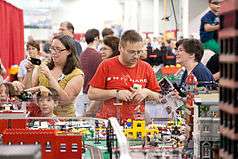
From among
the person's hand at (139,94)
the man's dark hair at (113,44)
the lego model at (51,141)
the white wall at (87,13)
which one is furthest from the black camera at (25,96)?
the white wall at (87,13)

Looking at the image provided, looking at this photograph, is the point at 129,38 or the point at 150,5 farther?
the point at 150,5

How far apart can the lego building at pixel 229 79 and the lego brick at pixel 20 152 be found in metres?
0.67

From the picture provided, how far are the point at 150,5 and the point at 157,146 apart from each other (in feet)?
64.1

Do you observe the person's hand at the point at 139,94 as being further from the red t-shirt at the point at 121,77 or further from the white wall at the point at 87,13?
the white wall at the point at 87,13

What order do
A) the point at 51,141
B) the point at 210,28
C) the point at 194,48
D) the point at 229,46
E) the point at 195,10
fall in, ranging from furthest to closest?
the point at 195,10, the point at 210,28, the point at 194,48, the point at 51,141, the point at 229,46

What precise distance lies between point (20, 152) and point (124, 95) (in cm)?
233

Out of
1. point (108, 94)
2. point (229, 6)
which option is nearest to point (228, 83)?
point (229, 6)

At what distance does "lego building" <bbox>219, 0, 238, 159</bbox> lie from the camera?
187cm

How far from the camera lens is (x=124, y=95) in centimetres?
443

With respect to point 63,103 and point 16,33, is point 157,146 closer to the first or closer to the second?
point 63,103

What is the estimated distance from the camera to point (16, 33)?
12.1m

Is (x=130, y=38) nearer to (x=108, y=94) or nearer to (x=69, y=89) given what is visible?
(x=108, y=94)

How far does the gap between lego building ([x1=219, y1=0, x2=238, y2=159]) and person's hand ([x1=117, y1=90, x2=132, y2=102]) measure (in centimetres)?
234

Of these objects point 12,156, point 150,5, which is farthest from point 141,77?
point 150,5
